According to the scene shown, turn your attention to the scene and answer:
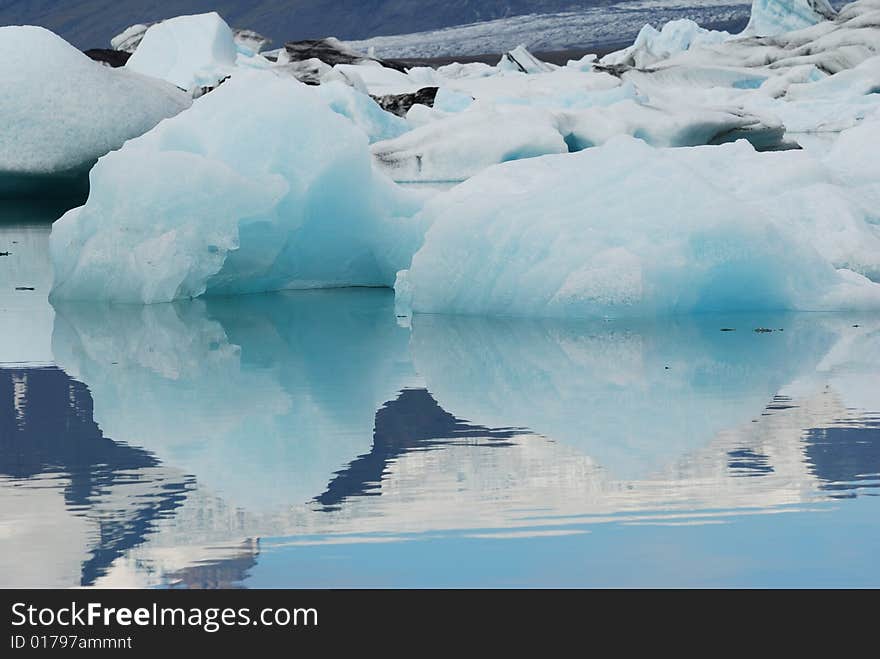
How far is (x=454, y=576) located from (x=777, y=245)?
4038 millimetres

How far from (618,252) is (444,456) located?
2.74m

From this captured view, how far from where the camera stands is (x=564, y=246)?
603 cm

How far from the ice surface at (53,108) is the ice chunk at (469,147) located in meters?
2.58

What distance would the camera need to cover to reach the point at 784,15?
3475cm

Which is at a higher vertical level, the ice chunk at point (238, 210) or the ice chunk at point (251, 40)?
the ice chunk at point (251, 40)

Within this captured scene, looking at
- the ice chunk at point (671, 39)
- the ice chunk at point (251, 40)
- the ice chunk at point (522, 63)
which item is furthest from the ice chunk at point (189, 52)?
the ice chunk at point (671, 39)

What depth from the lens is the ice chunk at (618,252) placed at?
236 inches

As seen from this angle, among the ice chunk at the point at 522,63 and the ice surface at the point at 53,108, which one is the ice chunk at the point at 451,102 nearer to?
the ice surface at the point at 53,108

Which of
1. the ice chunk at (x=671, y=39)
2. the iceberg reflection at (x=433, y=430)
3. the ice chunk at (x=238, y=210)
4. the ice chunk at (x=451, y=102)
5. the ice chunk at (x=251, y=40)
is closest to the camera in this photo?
the iceberg reflection at (x=433, y=430)

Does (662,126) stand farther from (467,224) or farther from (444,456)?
(444,456)

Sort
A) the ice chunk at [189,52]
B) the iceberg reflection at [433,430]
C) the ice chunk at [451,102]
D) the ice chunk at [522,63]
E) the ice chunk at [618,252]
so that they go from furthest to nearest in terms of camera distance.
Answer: the ice chunk at [522,63]
the ice chunk at [451,102]
the ice chunk at [189,52]
the ice chunk at [618,252]
the iceberg reflection at [433,430]
